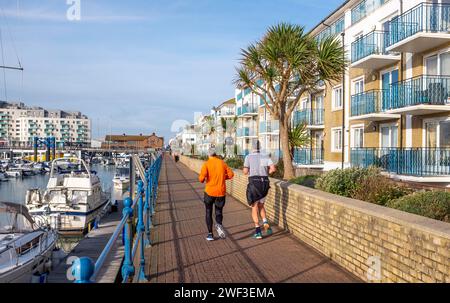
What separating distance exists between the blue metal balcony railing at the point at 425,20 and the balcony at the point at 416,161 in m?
4.58

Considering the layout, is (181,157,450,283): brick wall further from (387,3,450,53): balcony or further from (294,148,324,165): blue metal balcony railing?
(294,148,324,165): blue metal balcony railing

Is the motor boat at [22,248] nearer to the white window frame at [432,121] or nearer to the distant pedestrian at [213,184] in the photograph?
the distant pedestrian at [213,184]

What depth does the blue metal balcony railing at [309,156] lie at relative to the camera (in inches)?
1151

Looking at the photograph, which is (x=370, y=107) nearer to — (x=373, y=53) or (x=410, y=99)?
(x=373, y=53)

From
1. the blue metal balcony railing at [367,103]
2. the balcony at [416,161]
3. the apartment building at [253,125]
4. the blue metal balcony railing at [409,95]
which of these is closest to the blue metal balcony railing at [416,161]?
the balcony at [416,161]

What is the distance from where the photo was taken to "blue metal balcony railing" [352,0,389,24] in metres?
21.8

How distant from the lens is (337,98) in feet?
87.9

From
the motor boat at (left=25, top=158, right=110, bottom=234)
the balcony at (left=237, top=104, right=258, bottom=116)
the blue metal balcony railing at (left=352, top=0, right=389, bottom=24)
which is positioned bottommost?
the motor boat at (left=25, top=158, right=110, bottom=234)

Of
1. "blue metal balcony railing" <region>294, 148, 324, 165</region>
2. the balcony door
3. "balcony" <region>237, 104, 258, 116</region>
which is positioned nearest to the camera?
the balcony door

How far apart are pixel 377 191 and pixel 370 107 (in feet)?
43.3

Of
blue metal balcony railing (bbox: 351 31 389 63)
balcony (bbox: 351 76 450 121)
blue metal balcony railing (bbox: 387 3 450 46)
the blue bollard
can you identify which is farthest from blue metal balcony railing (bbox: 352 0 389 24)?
the blue bollard

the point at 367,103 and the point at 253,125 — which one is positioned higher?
the point at 253,125

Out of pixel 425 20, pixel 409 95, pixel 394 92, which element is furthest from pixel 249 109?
pixel 425 20

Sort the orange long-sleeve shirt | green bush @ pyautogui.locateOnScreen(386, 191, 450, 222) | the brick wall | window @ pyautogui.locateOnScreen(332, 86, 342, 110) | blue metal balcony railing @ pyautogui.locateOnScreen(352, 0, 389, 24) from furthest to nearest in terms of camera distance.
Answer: window @ pyautogui.locateOnScreen(332, 86, 342, 110) → blue metal balcony railing @ pyautogui.locateOnScreen(352, 0, 389, 24) → the orange long-sleeve shirt → green bush @ pyautogui.locateOnScreen(386, 191, 450, 222) → the brick wall
